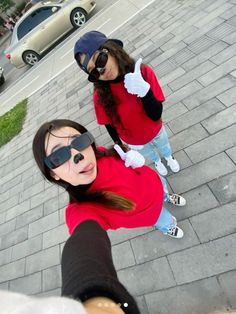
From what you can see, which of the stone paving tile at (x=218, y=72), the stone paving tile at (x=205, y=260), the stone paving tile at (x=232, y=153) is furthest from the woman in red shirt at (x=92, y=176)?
the stone paving tile at (x=218, y=72)

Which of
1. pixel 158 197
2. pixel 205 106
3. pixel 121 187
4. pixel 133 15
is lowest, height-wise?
pixel 133 15

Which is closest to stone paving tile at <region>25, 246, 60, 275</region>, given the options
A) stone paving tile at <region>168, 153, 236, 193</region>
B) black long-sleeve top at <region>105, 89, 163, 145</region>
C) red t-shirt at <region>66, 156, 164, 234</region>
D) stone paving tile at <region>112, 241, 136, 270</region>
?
stone paving tile at <region>112, 241, 136, 270</region>

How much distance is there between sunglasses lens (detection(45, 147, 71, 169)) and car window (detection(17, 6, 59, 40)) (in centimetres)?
930

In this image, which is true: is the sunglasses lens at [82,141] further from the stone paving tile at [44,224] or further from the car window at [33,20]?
the car window at [33,20]

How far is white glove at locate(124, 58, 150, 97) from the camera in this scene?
87.0 inches

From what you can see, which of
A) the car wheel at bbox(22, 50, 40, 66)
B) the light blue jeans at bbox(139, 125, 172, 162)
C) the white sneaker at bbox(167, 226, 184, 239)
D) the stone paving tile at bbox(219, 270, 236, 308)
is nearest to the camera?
the stone paving tile at bbox(219, 270, 236, 308)

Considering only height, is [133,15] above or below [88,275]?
below

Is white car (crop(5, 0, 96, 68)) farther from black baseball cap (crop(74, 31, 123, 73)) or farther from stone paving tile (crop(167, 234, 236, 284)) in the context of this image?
stone paving tile (crop(167, 234, 236, 284))

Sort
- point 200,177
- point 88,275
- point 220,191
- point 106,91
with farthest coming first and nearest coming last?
point 200,177 < point 220,191 < point 106,91 < point 88,275

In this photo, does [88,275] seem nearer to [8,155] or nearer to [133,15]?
[8,155]

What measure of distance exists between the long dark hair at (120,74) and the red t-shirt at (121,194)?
547mm

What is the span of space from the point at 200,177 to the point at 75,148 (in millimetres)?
1758

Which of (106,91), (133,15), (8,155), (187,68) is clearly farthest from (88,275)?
(133,15)

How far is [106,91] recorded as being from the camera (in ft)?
7.91
